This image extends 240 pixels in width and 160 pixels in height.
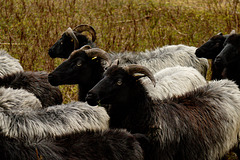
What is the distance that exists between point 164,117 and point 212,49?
3.20 metres

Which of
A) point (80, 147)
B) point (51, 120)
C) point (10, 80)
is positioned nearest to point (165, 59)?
point (10, 80)

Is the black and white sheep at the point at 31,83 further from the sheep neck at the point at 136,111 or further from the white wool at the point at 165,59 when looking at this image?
the sheep neck at the point at 136,111

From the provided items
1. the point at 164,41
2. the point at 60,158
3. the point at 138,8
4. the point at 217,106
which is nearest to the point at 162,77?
the point at 217,106

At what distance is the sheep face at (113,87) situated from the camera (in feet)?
15.6

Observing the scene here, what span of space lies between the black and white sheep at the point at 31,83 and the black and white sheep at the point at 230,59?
3.04 meters

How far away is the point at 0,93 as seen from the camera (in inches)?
216

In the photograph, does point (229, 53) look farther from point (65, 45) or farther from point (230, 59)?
point (65, 45)

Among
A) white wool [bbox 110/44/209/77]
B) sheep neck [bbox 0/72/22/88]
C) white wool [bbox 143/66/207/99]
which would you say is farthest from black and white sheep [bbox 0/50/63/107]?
white wool [bbox 143/66/207/99]

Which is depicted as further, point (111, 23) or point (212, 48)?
point (111, 23)

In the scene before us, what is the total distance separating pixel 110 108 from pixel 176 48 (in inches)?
135

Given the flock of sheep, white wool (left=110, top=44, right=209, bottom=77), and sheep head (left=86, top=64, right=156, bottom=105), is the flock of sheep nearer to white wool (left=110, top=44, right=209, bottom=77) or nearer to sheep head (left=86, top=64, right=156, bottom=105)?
sheep head (left=86, top=64, right=156, bottom=105)

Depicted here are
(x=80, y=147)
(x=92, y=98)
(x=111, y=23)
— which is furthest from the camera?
(x=111, y=23)

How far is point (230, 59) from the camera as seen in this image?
22.4 feet

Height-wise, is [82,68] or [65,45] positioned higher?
[65,45]
